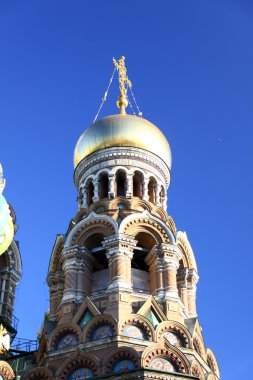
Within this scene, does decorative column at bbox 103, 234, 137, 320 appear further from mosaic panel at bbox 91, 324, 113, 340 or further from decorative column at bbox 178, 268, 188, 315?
decorative column at bbox 178, 268, 188, 315

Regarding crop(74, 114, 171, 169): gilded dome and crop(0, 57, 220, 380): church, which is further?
crop(74, 114, 171, 169): gilded dome

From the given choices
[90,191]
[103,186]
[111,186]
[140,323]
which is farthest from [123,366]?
[90,191]

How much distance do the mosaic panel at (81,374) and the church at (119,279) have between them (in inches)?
1.2

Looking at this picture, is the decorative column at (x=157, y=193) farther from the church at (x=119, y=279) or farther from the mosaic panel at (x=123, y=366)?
the mosaic panel at (x=123, y=366)

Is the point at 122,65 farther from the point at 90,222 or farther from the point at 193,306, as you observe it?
the point at 193,306

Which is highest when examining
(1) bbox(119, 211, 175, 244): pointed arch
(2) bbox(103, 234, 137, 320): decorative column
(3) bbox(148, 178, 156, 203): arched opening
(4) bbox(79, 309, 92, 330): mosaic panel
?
(3) bbox(148, 178, 156, 203): arched opening

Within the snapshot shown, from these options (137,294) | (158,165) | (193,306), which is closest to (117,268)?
(137,294)

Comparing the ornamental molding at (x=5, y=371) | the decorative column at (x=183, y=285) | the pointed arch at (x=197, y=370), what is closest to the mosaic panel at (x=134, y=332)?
the pointed arch at (x=197, y=370)

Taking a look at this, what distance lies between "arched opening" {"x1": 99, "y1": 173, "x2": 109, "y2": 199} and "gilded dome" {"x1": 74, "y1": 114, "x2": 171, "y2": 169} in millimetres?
734

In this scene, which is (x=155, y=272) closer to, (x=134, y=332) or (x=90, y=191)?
(x=134, y=332)

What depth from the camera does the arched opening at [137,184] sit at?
2022 centimetres

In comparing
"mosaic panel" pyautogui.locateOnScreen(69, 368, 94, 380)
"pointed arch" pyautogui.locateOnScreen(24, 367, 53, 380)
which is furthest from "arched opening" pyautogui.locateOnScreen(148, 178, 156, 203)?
"pointed arch" pyautogui.locateOnScreen(24, 367, 53, 380)

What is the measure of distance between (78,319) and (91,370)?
1402 mm

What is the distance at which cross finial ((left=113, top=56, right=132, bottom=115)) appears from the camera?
22.1 meters
